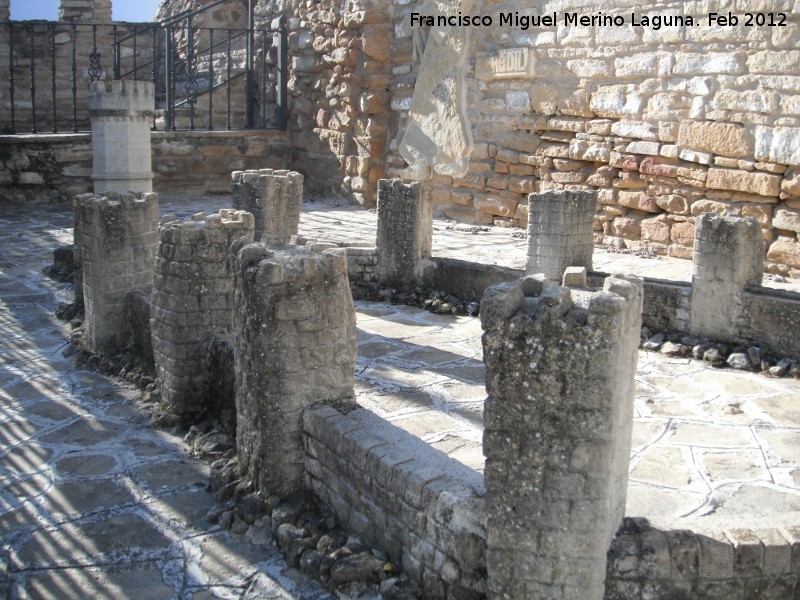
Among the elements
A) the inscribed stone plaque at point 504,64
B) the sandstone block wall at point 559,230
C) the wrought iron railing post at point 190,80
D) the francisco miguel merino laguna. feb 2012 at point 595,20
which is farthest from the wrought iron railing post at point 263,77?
the sandstone block wall at point 559,230

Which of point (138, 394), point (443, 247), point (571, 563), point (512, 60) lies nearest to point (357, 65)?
point (512, 60)

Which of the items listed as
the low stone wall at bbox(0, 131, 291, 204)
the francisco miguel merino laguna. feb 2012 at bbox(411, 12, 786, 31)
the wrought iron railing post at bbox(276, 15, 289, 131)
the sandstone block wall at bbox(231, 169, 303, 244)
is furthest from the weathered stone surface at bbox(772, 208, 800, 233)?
the wrought iron railing post at bbox(276, 15, 289, 131)

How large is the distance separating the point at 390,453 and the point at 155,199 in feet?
14.5

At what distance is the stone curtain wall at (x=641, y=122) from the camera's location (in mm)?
8734

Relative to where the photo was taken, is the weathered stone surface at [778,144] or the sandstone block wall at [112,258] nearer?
the sandstone block wall at [112,258]

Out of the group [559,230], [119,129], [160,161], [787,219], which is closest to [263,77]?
[160,161]

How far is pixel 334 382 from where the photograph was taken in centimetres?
498

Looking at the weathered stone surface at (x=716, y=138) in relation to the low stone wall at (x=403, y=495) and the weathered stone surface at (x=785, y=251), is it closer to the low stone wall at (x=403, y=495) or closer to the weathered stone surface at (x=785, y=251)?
the weathered stone surface at (x=785, y=251)

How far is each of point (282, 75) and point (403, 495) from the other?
488 inches

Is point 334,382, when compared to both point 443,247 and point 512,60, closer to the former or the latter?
point 443,247

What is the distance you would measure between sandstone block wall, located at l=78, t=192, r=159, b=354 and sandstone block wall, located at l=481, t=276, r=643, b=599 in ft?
16.2

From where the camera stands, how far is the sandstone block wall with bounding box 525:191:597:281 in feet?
26.1

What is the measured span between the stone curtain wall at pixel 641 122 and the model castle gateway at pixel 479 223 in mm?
27

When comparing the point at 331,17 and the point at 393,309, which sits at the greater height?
the point at 331,17
